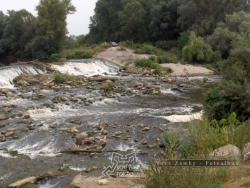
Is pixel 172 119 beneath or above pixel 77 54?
beneath

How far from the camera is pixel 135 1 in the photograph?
1684 inches

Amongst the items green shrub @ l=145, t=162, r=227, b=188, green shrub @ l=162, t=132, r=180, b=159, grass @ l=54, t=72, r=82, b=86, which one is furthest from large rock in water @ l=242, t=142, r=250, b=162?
grass @ l=54, t=72, r=82, b=86

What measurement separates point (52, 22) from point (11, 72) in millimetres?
17253

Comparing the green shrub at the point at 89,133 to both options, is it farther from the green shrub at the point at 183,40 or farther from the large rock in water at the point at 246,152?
the green shrub at the point at 183,40

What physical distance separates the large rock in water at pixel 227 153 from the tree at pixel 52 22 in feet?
111

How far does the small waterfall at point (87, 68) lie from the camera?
86.6 feet

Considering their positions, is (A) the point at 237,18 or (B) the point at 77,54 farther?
(B) the point at 77,54

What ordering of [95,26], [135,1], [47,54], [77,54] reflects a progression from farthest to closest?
[95,26] → [135,1] → [47,54] → [77,54]

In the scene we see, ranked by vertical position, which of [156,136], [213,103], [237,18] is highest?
[237,18]

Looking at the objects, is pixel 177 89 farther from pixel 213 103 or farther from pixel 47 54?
pixel 47 54

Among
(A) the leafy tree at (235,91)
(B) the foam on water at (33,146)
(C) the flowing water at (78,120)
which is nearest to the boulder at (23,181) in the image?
(C) the flowing water at (78,120)

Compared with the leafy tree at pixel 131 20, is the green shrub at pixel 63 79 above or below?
below

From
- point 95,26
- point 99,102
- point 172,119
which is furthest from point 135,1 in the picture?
point 172,119

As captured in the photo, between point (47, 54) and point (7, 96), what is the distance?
22.0 metres
